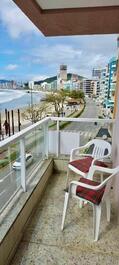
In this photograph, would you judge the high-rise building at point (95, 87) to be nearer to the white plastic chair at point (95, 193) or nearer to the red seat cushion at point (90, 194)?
the white plastic chair at point (95, 193)

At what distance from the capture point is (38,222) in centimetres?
242

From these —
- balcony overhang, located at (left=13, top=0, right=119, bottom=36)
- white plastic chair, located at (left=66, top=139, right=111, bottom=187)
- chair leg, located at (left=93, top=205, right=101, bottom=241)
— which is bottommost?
chair leg, located at (left=93, top=205, right=101, bottom=241)

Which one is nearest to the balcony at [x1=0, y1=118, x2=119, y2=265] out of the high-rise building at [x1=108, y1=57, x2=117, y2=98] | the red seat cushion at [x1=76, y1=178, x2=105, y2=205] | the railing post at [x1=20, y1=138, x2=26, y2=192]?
the railing post at [x1=20, y1=138, x2=26, y2=192]

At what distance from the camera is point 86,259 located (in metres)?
1.89

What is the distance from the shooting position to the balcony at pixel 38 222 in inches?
75.0

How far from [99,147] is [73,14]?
78.4 inches

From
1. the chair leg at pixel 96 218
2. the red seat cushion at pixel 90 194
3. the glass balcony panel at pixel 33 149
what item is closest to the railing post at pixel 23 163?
the glass balcony panel at pixel 33 149

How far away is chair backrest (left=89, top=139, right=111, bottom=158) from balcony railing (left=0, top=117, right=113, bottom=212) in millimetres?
424

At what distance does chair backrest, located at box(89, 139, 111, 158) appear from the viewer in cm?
324

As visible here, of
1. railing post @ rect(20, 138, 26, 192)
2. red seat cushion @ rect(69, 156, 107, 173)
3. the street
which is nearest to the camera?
railing post @ rect(20, 138, 26, 192)

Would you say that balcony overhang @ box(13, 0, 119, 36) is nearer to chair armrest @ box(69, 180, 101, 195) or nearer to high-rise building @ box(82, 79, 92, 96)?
high-rise building @ box(82, 79, 92, 96)

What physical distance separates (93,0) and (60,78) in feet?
7.29

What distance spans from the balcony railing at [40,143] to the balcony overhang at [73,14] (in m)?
1.57

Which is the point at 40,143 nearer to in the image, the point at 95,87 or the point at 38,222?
the point at 38,222
